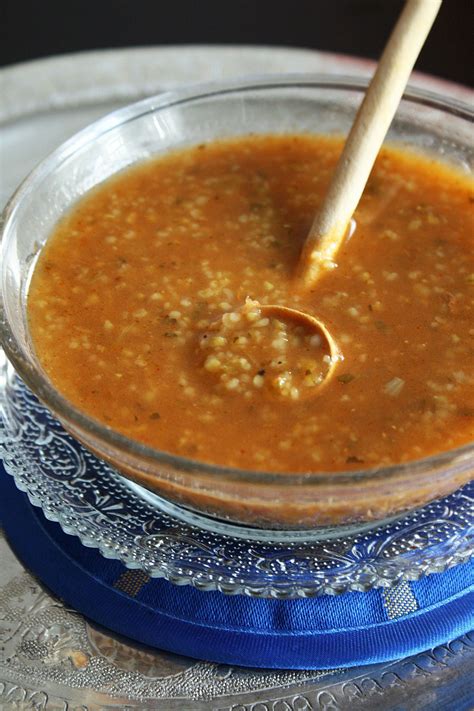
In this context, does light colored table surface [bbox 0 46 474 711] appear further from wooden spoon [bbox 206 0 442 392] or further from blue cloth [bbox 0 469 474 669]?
wooden spoon [bbox 206 0 442 392]

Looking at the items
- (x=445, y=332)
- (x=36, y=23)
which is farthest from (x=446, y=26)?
(x=445, y=332)

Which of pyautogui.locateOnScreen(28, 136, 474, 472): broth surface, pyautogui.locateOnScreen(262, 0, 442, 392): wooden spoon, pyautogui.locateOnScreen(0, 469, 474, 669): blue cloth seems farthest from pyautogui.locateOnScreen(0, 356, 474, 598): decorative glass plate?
pyautogui.locateOnScreen(262, 0, 442, 392): wooden spoon

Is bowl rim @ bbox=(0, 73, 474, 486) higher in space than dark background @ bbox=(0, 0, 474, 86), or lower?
lower

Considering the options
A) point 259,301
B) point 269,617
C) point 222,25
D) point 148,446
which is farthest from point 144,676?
point 222,25

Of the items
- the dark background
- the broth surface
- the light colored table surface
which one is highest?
the dark background

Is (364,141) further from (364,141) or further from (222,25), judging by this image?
(222,25)

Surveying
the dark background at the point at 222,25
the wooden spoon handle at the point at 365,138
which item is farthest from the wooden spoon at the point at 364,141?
the dark background at the point at 222,25

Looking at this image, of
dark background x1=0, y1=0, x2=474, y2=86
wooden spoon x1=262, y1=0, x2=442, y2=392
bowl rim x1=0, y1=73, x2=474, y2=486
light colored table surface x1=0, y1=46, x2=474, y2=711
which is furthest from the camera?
dark background x1=0, y1=0, x2=474, y2=86

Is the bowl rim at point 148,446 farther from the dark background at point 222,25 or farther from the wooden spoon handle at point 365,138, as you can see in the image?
the dark background at point 222,25
